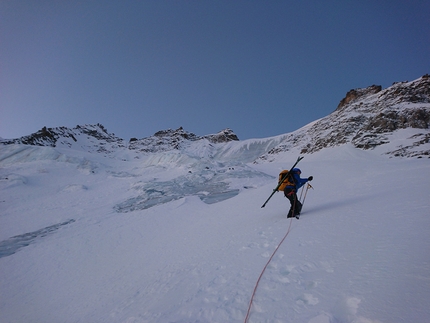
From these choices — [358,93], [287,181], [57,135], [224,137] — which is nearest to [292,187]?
[287,181]

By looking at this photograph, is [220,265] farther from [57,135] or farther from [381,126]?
[57,135]

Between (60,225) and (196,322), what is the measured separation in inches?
433

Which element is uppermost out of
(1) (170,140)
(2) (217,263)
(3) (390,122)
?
(1) (170,140)

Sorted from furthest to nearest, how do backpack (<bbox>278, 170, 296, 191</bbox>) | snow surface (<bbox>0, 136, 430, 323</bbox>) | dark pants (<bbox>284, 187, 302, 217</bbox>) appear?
backpack (<bbox>278, 170, 296, 191</bbox>) < dark pants (<bbox>284, 187, 302, 217</bbox>) < snow surface (<bbox>0, 136, 430, 323</bbox>)

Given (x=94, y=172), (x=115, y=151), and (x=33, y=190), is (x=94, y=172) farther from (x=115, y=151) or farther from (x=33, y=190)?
(x=115, y=151)

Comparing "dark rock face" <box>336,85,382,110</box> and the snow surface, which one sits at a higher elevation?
"dark rock face" <box>336,85,382,110</box>

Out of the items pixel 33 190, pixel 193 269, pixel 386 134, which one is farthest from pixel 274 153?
pixel 193 269

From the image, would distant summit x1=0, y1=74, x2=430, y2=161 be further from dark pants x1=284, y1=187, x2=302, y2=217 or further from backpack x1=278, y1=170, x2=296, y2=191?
dark pants x1=284, y1=187, x2=302, y2=217

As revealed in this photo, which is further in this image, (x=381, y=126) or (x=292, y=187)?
(x=381, y=126)

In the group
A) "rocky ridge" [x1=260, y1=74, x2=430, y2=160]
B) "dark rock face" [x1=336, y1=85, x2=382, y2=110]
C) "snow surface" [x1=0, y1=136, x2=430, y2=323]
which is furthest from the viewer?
"dark rock face" [x1=336, y1=85, x2=382, y2=110]

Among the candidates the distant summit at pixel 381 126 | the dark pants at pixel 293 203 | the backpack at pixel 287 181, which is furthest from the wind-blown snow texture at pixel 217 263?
the distant summit at pixel 381 126

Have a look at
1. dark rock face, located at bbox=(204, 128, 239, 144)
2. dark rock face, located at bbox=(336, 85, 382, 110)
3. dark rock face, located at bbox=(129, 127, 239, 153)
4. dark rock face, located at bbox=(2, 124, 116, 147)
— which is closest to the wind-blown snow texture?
dark rock face, located at bbox=(2, 124, 116, 147)

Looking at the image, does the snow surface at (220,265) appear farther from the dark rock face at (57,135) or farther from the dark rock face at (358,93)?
the dark rock face at (358,93)

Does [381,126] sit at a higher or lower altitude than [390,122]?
lower
